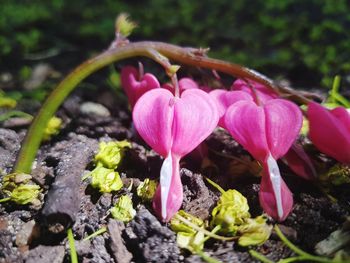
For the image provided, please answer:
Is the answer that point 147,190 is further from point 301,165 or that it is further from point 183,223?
point 301,165

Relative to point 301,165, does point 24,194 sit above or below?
above

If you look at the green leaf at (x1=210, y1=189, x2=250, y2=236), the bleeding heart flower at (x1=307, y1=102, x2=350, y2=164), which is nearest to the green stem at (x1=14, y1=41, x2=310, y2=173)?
the bleeding heart flower at (x1=307, y1=102, x2=350, y2=164)

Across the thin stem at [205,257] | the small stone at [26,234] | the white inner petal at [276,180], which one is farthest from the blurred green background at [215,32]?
the small stone at [26,234]

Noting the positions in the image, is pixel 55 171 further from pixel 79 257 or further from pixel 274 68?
pixel 274 68

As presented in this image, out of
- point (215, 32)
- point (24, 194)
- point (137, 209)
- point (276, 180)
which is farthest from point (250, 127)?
point (215, 32)

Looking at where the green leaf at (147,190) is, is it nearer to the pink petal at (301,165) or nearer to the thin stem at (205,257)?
the thin stem at (205,257)

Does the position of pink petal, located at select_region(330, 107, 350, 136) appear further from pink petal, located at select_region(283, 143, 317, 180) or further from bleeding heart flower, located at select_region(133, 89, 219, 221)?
bleeding heart flower, located at select_region(133, 89, 219, 221)
